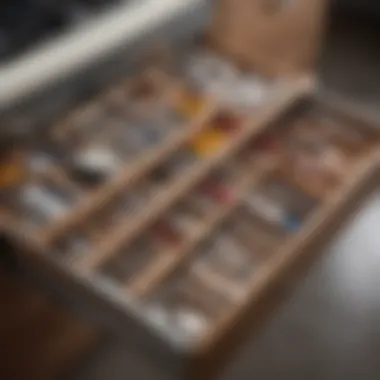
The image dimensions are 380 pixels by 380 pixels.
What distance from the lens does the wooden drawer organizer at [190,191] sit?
4.75 feet

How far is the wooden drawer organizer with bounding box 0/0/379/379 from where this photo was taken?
1447mm

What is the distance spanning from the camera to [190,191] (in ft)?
5.64

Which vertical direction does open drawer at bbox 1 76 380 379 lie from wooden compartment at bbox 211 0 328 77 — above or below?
below

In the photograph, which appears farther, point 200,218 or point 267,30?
point 267,30

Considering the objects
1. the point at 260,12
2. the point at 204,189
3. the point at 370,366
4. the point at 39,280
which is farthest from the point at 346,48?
the point at 39,280

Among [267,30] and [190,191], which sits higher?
[267,30]

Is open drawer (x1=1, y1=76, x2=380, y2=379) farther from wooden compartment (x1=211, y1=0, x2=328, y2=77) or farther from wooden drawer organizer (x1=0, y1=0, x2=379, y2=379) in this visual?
wooden compartment (x1=211, y1=0, x2=328, y2=77)

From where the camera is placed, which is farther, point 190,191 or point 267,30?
point 267,30

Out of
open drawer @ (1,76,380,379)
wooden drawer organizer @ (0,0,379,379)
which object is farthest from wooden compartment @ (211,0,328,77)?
open drawer @ (1,76,380,379)

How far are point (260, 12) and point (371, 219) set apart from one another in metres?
0.57

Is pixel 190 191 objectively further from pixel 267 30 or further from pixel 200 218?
pixel 267 30

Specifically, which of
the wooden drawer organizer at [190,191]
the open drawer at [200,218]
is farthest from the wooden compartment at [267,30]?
the open drawer at [200,218]

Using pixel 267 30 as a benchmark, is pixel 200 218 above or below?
below

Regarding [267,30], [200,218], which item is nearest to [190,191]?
[200,218]
